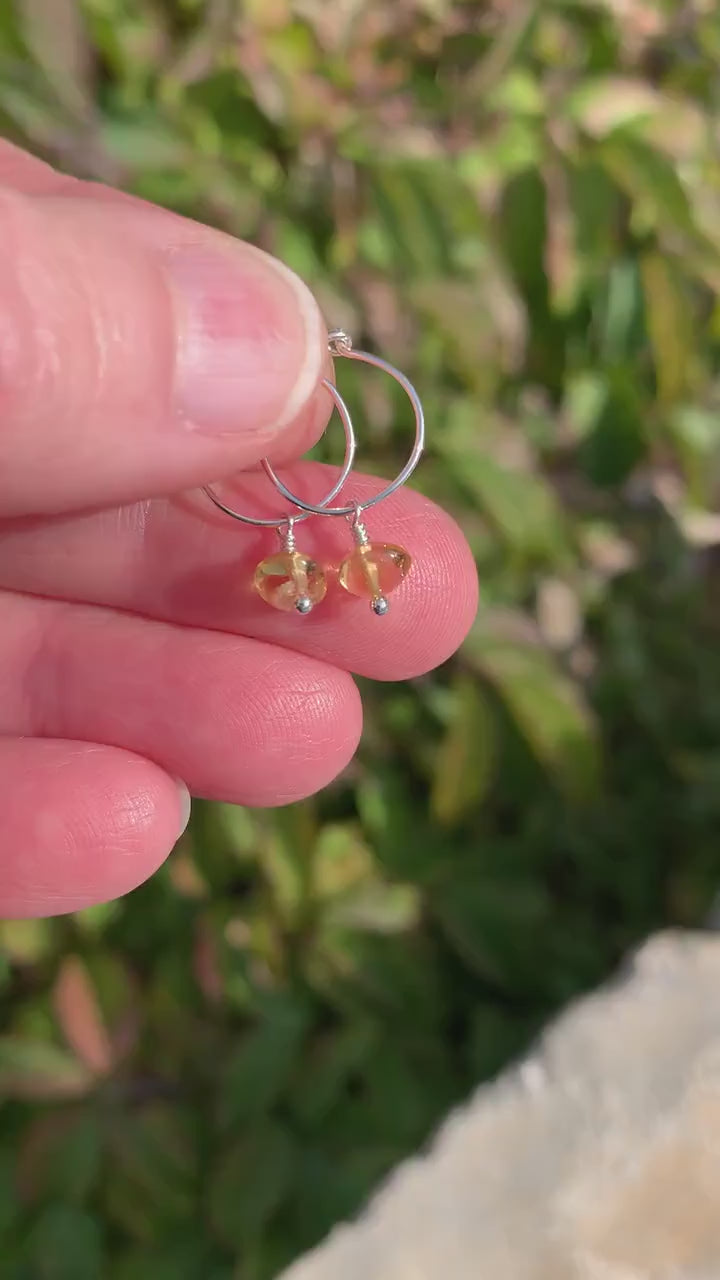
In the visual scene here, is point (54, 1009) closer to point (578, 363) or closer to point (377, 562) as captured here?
point (377, 562)

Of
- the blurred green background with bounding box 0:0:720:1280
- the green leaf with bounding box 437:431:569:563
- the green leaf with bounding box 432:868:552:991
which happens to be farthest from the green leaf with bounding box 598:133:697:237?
the green leaf with bounding box 432:868:552:991

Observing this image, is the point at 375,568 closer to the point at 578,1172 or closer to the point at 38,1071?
the point at 578,1172

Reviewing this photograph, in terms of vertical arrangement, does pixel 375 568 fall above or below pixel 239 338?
below

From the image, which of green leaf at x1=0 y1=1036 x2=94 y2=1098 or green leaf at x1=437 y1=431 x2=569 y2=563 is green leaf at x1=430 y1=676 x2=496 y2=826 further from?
green leaf at x1=0 y1=1036 x2=94 y2=1098

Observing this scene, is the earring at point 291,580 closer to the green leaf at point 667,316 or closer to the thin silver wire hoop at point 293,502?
the thin silver wire hoop at point 293,502

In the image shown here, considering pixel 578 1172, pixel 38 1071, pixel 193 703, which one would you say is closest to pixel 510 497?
pixel 193 703

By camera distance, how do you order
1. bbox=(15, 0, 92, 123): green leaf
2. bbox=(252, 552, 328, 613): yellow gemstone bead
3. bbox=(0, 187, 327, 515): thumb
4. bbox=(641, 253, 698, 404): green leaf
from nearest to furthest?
bbox=(0, 187, 327, 515): thumb, bbox=(252, 552, 328, 613): yellow gemstone bead, bbox=(15, 0, 92, 123): green leaf, bbox=(641, 253, 698, 404): green leaf

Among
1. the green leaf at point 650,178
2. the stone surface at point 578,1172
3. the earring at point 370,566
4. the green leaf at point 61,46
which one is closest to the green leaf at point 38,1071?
the stone surface at point 578,1172
